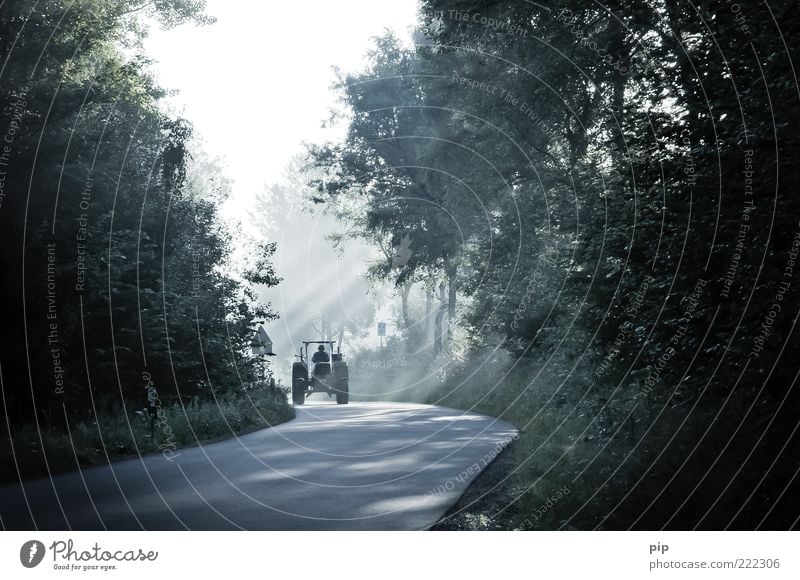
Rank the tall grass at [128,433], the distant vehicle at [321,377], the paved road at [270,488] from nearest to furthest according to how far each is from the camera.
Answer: the paved road at [270,488]
the tall grass at [128,433]
the distant vehicle at [321,377]

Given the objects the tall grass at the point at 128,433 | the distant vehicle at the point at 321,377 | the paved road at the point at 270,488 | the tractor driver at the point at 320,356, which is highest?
the tractor driver at the point at 320,356

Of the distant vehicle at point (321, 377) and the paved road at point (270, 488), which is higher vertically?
the distant vehicle at point (321, 377)

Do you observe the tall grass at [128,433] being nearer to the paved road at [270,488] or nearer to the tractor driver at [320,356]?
the paved road at [270,488]

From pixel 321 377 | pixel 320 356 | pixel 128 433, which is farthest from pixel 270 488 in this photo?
pixel 321 377

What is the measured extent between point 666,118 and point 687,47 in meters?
0.72

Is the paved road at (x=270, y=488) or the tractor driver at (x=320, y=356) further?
the tractor driver at (x=320, y=356)

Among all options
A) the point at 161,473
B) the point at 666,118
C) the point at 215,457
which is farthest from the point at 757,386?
the point at 215,457

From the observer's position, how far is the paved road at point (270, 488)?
909cm

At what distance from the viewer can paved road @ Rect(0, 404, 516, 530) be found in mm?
9094

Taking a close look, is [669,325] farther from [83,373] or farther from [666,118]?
[83,373]

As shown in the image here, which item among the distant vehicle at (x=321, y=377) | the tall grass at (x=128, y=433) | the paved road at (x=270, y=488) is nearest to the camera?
the paved road at (x=270, y=488)

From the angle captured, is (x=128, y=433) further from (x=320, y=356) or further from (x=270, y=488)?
(x=320, y=356)

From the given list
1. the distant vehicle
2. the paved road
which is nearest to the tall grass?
the paved road

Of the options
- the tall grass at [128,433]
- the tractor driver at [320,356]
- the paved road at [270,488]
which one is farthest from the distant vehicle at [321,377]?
the paved road at [270,488]
